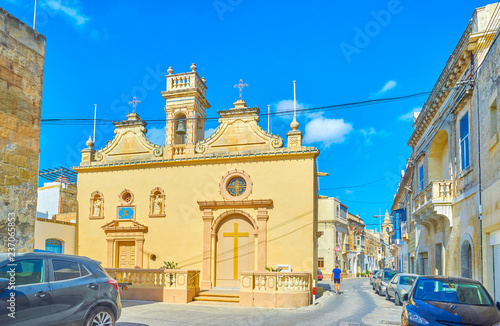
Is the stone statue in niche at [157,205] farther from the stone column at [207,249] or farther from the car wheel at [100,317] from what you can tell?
the car wheel at [100,317]

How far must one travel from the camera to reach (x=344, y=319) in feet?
41.9

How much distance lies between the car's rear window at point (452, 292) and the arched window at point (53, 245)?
17954 mm

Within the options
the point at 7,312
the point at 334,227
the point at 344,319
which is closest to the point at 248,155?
the point at 344,319

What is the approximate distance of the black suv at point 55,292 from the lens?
6.79 metres

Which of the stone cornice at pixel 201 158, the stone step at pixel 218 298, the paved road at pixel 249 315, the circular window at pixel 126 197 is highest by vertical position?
the stone cornice at pixel 201 158

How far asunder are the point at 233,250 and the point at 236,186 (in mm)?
2909

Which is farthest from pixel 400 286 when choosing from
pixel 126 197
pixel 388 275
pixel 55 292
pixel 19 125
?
pixel 19 125

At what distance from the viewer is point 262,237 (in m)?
19.8

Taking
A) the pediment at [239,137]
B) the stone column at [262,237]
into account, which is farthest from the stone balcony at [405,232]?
the pediment at [239,137]

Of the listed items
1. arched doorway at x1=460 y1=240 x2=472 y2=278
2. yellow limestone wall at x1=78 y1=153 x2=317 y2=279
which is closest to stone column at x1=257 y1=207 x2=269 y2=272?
yellow limestone wall at x1=78 y1=153 x2=317 y2=279

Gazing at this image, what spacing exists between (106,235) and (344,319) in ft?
44.6

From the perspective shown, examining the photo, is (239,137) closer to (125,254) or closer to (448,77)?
(125,254)

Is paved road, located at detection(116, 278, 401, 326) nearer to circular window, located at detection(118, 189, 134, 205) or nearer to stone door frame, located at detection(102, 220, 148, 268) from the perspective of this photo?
stone door frame, located at detection(102, 220, 148, 268)

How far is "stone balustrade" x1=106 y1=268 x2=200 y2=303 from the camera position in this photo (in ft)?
54.7
